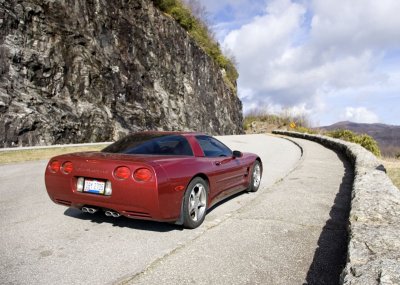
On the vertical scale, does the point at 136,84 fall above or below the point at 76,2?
below

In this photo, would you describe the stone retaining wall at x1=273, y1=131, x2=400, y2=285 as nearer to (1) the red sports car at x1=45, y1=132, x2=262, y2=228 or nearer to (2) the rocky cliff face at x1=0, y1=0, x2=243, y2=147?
(1) the red sports car at x1=45, y1=132, x2=262, y2=228

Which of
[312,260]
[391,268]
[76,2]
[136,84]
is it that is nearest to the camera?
[391,268]

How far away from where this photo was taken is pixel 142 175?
14.3 ft

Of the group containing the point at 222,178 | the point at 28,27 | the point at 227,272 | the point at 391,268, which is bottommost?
the point at 227,272

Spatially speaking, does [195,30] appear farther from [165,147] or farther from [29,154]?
[165,147]

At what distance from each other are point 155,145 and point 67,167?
3.99ft

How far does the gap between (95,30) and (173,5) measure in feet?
47.3

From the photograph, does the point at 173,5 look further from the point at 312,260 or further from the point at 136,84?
the point at 312,260

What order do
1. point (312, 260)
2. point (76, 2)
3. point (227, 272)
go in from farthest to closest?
point (76, 2)
point (312, 260)
point (227, 272)

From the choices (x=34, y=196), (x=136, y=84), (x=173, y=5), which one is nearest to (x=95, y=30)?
(x=136, y=84)

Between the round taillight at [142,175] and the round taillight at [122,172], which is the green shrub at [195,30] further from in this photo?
the round taillight at [142,175]

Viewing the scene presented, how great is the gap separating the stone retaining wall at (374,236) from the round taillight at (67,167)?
3457 millimetres

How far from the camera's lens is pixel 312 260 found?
400cm

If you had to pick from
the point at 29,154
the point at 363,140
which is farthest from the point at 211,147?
the point at 363,140
